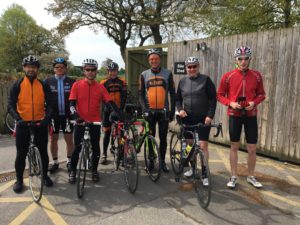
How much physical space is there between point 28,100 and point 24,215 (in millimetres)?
1565

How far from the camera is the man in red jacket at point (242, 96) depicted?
4.34 meters

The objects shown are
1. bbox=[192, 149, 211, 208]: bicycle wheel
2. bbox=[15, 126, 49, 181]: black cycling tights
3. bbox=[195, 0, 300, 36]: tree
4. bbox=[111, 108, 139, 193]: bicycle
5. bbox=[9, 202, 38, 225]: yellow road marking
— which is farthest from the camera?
bbox=[195, 0, 300, 36]: tree

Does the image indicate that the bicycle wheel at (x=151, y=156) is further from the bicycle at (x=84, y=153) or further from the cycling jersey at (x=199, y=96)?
the bicycle at (x=84, y=153)

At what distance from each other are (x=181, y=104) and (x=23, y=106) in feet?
7.86

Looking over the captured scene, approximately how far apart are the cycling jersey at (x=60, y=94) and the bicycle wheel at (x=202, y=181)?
239 centimetres

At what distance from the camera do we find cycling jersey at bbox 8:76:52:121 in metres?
4.17

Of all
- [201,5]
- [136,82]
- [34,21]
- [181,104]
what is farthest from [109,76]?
[34,21]

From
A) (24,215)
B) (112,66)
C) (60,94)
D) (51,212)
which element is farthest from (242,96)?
(24,215)

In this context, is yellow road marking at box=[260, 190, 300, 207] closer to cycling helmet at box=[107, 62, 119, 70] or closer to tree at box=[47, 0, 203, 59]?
cycling helmet at box=[107, 62, 119, 70]

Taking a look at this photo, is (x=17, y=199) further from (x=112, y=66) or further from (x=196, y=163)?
(x=112, y=66)

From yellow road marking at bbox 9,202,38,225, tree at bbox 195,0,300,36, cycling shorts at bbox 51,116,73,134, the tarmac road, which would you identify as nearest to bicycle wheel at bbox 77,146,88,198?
the tarmac road

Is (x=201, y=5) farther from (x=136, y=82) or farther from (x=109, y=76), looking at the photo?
(x=109, y=76)

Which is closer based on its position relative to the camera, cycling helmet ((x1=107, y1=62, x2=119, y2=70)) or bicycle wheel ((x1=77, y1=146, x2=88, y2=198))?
bicycle wheel ((x1=77, y1=146, x2=88, y2=198))

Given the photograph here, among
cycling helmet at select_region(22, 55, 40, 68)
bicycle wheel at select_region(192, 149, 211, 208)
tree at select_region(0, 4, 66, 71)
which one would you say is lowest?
bicycle wheel at select_region(192, 149, 211, 208)
